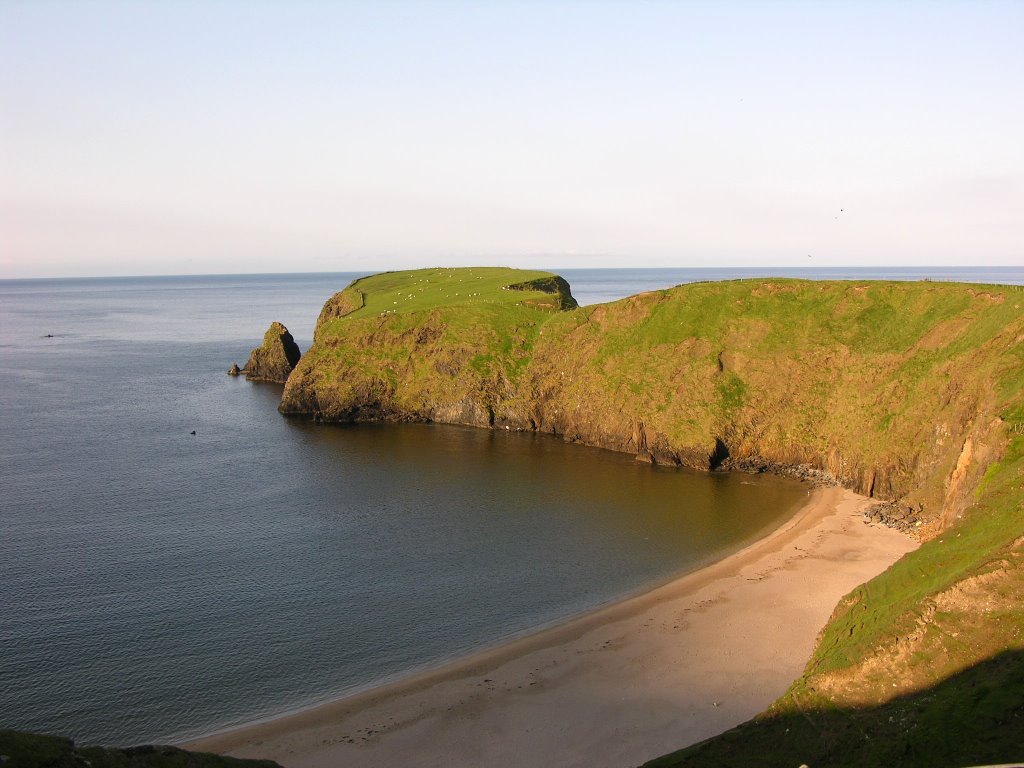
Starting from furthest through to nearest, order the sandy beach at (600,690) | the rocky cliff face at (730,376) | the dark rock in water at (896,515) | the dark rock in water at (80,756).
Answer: the rocky cliff face at (730,376), the dark rock in water at (896,515), the sandy beach at (600,690), the dark rock in water at (80,756)

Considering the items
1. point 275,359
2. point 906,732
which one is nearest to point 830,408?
point 906,732

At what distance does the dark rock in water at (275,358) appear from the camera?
127 metres

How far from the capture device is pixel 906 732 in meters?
23.8

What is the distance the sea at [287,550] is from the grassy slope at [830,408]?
19.0ft

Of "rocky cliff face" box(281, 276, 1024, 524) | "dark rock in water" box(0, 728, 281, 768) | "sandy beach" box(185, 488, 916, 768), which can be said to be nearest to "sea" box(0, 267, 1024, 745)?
"sandy beach" box(185, 488, 916, 768)

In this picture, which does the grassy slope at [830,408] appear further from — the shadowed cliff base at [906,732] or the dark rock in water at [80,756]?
the dark rock in water at [80,756]

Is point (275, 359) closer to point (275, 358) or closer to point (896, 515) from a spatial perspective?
point (275, 358)

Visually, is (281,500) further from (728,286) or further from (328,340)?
(728,286)

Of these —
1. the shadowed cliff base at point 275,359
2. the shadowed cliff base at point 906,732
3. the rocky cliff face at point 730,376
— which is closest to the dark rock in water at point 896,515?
the rocky cliff face at point 730,376

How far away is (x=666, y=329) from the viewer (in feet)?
288

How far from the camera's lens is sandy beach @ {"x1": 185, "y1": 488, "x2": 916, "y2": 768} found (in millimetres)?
33188

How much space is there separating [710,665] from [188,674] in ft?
88.1

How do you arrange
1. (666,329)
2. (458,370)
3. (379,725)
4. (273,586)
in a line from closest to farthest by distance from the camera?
(379,725) < (273,586) < (666,329) < (458,370)

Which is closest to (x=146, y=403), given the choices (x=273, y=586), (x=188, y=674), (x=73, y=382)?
(x=73, y=382)
